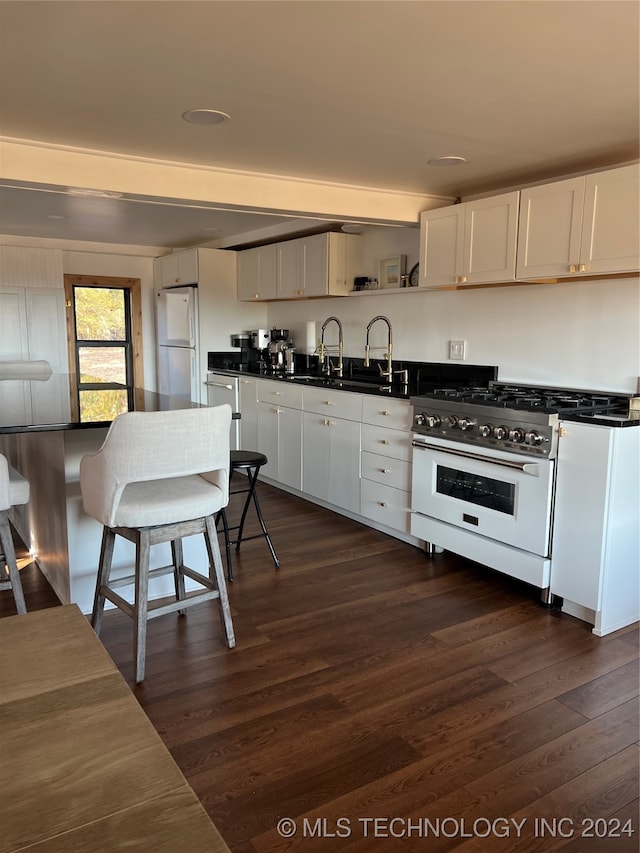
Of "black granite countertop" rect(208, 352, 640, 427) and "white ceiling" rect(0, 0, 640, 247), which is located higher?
"white ceiling" rect(0, 0, 640, 247)

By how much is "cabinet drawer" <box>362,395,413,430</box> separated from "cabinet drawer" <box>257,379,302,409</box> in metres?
0.79

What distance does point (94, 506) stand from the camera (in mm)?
2264

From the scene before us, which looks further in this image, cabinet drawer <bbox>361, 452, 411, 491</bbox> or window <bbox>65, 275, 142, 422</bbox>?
window <bbox>65, 275, 142, 422</bbox>

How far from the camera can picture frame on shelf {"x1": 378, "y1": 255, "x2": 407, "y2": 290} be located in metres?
4.52

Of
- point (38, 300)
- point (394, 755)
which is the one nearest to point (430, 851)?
point (394, 755)

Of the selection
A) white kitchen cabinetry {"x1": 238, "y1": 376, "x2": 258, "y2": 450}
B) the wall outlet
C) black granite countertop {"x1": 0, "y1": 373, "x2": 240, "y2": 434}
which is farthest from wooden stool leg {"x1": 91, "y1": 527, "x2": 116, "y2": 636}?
white kitchen cabinetry {"x1": 238, "y1": 376, "x2": 258, "y2": 450}

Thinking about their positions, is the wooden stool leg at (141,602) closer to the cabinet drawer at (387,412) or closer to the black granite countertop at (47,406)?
the black granite countertop at (47,406)

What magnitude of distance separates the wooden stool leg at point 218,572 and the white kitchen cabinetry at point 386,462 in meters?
1.52

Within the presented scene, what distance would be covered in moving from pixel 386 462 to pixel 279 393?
132cm

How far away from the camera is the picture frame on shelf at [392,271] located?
14.8 ft

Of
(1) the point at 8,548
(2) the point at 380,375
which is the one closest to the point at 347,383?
(2) the point at 380,375

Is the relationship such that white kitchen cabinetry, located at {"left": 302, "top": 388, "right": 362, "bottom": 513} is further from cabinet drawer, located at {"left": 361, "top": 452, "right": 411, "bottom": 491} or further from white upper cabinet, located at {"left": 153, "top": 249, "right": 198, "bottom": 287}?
white upper cabinet, located at {"left": 153, "top": 249, "right": 198, "bottom": 287}

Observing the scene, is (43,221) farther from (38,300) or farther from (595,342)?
(595,342)

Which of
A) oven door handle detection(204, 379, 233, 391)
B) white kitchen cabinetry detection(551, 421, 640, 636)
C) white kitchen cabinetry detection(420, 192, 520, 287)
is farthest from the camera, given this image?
oven door handle detection(204, 379, 233, 391)
